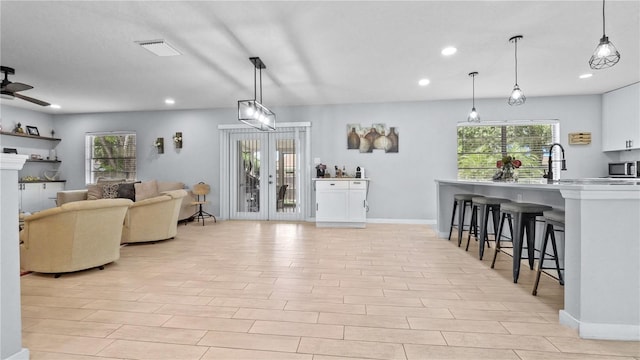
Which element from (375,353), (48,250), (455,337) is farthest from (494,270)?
(48,250)

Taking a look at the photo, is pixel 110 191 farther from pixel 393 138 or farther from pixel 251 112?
pixel 393 138

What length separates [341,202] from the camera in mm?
5906

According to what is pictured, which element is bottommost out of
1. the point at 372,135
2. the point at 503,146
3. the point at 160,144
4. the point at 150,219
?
the point at 150,219

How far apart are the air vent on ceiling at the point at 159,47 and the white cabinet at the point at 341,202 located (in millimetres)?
3265

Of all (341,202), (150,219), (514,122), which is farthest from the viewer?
(514,122)

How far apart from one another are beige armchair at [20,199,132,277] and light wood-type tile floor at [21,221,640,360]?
155mm

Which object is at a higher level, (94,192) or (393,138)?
(393,138)

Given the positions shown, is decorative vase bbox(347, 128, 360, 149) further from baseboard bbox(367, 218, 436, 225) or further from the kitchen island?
the kitchen island

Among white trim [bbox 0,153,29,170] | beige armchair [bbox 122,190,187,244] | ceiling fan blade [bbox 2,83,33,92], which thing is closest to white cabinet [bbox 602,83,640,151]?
beige armchair [bbox 122,190,187,244]

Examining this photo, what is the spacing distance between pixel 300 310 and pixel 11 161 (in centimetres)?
196

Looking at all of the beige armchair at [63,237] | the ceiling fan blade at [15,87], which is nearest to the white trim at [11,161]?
the beige armchair at [63,237]

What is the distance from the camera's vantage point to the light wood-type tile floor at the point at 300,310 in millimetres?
1766

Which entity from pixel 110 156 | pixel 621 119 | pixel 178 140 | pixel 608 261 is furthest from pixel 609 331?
pixel 110 156

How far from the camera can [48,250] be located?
3.03 metres
